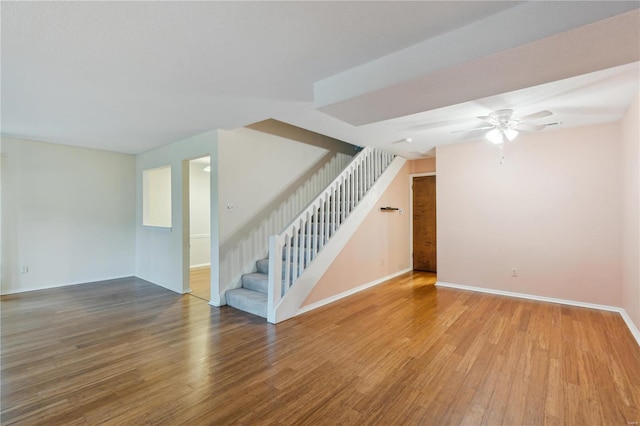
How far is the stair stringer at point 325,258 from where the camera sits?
3549 millimetres

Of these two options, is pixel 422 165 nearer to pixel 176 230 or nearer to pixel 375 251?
pixel 375 251

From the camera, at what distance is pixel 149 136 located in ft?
14.7

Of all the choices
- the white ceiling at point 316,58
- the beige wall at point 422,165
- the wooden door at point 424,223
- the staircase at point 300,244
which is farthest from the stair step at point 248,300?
the beige wall at point 422,165

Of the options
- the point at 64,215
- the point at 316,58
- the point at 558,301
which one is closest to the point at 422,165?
the point at 558,301

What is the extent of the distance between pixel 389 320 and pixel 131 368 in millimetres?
2640

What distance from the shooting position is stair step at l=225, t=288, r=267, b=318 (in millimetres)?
3699

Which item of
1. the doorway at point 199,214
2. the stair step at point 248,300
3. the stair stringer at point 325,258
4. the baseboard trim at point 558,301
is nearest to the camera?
the baseboard trim at point 558,301

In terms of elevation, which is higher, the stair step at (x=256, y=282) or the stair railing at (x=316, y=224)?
the stair railing at (x=316, y=224)

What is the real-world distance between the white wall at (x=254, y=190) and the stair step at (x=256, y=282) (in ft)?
0.41

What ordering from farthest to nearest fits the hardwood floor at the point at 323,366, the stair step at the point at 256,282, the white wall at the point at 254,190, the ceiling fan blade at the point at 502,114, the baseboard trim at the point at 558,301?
the white wall at the point at 254,190 < the stair step at the point at 256,282 < the ceiling fan blade at the point at 502,114 < the baseboard trim at the point at 558,301 < the hardwood floor at the point at 323,366

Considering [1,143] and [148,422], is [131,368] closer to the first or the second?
[148,422]

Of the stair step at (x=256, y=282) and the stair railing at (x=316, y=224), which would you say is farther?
the stair step at (x=256, y=282)

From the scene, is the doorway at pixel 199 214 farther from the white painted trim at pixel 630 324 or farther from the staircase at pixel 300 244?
the white painted trim at pixel 630 324

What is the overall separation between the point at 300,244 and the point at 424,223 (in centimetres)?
358
